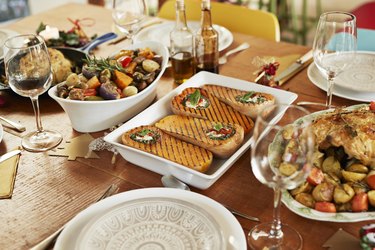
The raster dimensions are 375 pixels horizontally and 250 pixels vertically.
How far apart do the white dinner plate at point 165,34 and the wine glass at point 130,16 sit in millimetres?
158

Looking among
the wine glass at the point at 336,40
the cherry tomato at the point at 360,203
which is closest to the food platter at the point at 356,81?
the wine glass at the point at 336,40

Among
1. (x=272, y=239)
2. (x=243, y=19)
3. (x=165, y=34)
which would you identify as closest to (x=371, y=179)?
(x=272, y=239)

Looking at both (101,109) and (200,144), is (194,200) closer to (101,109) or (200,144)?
(200,144)

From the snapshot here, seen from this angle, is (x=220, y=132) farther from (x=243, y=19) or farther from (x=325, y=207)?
(x=243, y=19)

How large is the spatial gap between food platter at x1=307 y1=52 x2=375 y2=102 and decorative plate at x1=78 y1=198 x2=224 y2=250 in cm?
67

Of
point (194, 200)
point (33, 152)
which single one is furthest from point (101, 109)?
point (194, 200)

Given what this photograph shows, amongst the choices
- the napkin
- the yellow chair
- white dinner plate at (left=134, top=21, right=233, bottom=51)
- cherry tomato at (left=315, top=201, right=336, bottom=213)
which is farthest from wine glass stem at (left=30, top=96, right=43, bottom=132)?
the yellow chair

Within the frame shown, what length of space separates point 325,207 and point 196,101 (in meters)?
0.46

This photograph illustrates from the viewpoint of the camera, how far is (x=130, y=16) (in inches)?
63.9

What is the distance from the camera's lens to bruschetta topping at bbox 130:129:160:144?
1.09 meters

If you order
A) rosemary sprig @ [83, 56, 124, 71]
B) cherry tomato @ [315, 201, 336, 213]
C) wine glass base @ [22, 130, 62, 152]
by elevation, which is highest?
rosemary sprig @ [83, 56, 124, 71]

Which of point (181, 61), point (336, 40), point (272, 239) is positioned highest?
point (336, 40)

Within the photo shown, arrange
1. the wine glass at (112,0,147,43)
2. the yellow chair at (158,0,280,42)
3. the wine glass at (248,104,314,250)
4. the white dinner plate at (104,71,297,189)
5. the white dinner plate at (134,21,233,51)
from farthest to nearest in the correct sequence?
the yellow chair at (158,0,280,42) → the white dinner plate at (134,21,233,51) → the wine glass at (112,0,147,43) → the white dinner plate at (104,71,297,189) → the wine glass at (248,104,314,250)

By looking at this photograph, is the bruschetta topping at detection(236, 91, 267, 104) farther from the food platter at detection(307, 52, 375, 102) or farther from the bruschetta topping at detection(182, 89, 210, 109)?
the food platter at detection(307, 52, 375, 102)
